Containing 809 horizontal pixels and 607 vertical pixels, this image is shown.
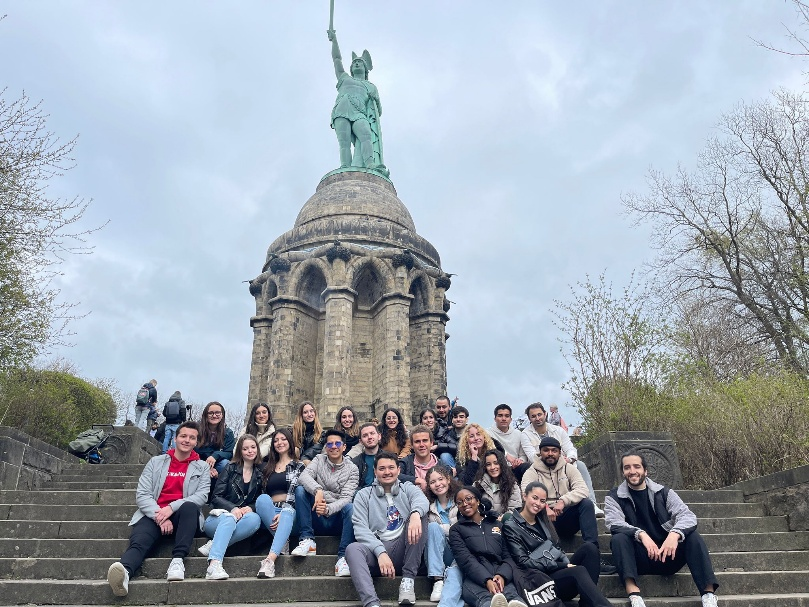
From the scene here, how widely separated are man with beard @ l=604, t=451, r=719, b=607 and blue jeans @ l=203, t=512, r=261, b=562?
317 centimetres

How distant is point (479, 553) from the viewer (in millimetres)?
4871

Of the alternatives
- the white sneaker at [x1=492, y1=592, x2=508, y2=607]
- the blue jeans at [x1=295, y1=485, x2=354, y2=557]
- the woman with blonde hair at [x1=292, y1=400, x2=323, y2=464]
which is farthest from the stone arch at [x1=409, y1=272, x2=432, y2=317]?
the white sneaker at [x1=492, y1=592, x2=508, y2=607]

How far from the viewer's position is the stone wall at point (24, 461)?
838 centimetres

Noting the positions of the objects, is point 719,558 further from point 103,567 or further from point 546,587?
point 103,567

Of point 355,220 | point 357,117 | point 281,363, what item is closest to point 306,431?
point 281,363

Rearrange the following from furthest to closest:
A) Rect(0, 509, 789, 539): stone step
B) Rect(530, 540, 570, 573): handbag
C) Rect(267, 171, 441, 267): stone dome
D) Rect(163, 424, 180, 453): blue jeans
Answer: Rect(267, 171, 441, 267): stone dome, Rect(163, 424, 180, 453): blue jeans, Rect(0, 509, 789, 539): stone step, Rect(530, 540, 570, 573): handbag

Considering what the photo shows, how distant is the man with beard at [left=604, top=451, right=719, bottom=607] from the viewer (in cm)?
479

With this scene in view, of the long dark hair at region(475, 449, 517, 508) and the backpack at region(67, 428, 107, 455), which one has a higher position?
the backpack at region(67, 428, 107, 455)

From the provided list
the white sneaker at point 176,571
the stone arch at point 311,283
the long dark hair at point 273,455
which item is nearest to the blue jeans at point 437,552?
the long dark hair at point 273,455

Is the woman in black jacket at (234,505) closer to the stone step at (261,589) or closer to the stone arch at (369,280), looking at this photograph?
the stone step at (261,589)

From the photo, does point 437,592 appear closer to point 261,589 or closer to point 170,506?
point 261,589

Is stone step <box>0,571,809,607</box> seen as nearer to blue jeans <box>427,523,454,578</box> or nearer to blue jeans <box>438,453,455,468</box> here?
blue jeans <box>427,523,454,578</box>

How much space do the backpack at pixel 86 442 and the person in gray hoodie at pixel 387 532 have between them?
7572 millimetres

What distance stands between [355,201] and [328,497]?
17082 millimetres
